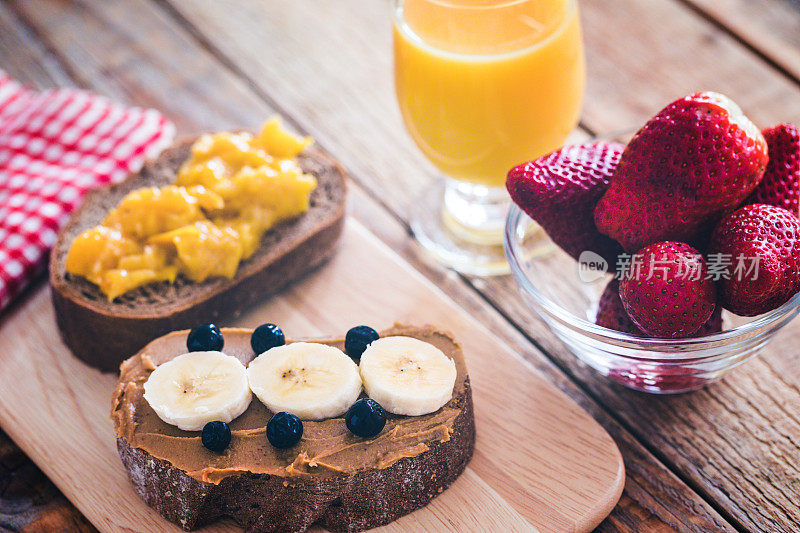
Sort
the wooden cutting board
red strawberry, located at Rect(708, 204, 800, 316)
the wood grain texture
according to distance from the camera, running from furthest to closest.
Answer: the wood grain texture, the wooden cutting board, red strawberry, located at Rect(708, 204, 800, 316)

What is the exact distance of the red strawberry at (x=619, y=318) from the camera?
5.14ft

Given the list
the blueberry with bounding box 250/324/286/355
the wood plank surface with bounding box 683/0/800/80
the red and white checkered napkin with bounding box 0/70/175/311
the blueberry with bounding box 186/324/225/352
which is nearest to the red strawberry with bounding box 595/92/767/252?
the blueberry with bounding box 250/324/286/355

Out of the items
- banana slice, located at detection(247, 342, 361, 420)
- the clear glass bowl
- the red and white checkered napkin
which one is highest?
the red and white checkered napkin

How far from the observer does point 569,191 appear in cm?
161

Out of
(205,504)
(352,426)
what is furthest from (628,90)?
(205,504)

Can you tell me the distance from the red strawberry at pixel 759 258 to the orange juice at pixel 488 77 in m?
0.56

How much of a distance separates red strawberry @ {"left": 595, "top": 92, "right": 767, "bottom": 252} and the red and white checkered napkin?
132 cm

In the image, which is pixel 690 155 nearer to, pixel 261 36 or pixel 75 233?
pixel 75 233

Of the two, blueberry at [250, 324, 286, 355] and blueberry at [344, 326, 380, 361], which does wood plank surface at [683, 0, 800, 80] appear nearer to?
blueberry at [344, 326, 380, 361]

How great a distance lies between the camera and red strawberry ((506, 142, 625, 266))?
1.60 meters

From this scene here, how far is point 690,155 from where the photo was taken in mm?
1461

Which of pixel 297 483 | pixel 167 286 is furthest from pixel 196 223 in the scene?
pixel 297 483

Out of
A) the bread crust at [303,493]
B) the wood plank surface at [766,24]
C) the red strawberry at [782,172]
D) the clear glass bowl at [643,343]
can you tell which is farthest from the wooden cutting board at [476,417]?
the wood plank surface at [766,24]

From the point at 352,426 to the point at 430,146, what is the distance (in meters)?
0.82
